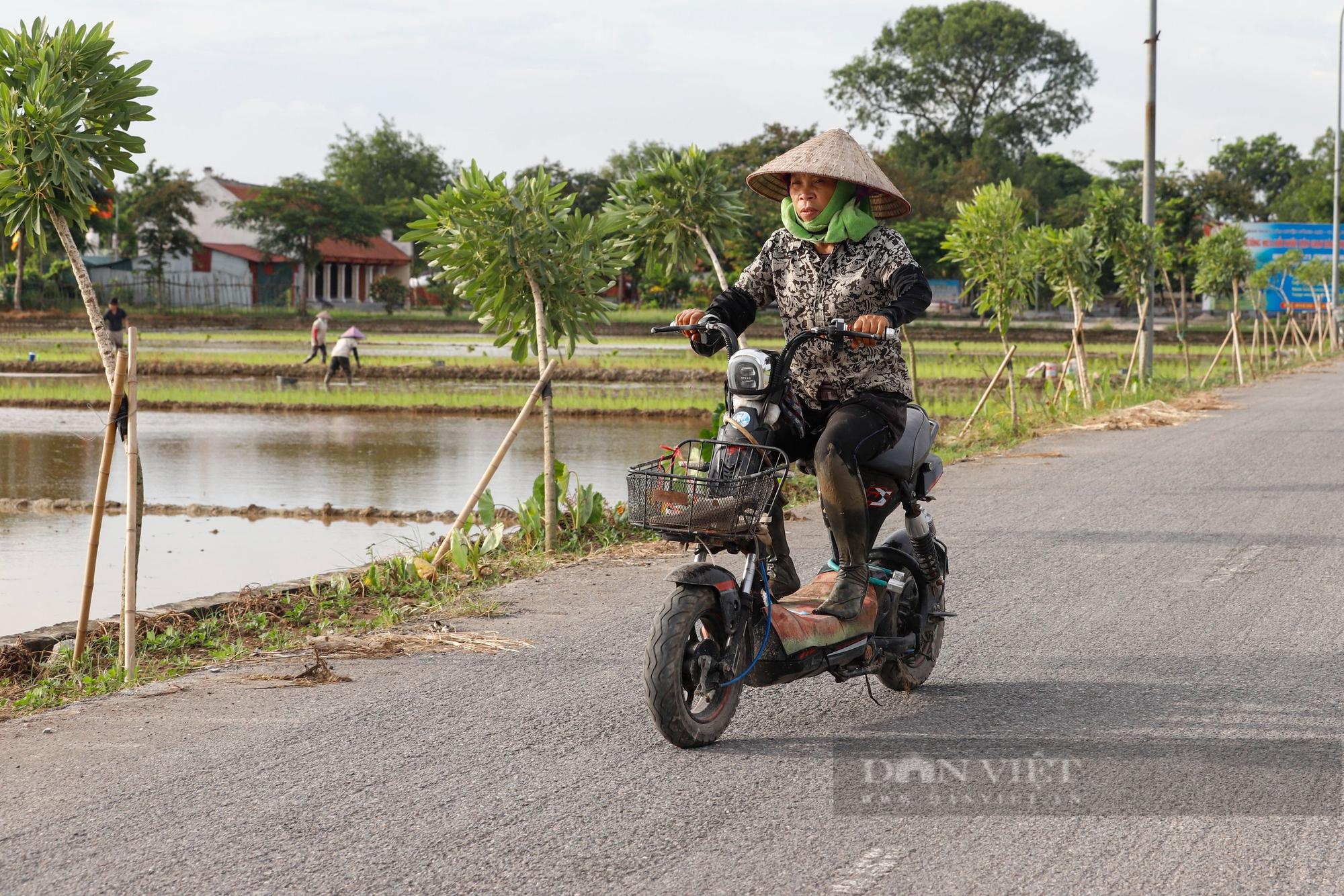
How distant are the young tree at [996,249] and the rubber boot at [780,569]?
12.2 metres

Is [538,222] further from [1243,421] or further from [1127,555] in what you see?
[1243,421]

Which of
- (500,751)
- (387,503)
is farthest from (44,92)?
(387,503)

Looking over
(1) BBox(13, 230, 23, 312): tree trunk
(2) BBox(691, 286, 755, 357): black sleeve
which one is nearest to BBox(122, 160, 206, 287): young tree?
(1) BBox(13, 230, 23, 312): tree trunk

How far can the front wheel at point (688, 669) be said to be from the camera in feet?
14.4

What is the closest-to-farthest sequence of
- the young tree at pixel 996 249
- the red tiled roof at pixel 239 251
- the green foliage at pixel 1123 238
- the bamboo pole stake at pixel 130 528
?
the bamboo pole stake at pixel 130 528
the young tree at pixel 996 249
the green foliage at pixel 1123 238
the red tiled roof at pixel 239 251

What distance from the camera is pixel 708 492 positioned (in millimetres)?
4332

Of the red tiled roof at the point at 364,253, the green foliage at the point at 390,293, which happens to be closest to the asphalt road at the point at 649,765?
the green foliage at the point at 390,293

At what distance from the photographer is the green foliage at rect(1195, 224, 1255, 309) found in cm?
3034

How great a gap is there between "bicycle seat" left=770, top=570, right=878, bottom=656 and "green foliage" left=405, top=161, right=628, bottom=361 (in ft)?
14.2

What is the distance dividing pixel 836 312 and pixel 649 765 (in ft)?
5.89

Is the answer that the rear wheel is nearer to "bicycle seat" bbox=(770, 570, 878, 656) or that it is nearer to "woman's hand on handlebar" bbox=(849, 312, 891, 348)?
"bicycle seat" bbox=(770, 570, 878, 656)

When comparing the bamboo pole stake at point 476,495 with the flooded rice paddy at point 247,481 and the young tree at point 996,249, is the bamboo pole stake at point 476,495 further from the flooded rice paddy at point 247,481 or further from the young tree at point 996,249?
the young tree at point 996,249

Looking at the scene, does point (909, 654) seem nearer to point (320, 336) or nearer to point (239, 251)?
point (320, 336)

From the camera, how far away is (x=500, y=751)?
4.64 meters
